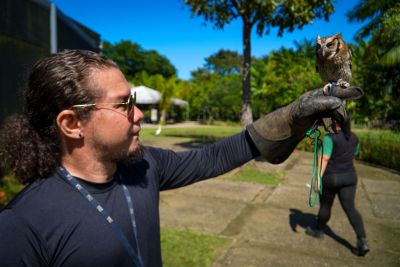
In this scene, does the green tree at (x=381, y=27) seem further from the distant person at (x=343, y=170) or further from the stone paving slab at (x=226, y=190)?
the stone paving slab at (x=226, y=190)

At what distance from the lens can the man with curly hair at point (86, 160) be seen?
4.40ft

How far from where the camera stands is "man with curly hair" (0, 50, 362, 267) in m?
1.34

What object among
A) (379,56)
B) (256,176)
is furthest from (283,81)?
(379,56)

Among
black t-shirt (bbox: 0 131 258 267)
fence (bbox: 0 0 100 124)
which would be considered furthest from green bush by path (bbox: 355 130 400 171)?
fence (bbox: 0 0 100 124)

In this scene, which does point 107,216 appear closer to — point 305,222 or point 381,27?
point 381,27

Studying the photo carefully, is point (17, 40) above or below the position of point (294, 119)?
above

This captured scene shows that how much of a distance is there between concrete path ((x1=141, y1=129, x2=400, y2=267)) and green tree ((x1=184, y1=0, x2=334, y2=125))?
10.3ft

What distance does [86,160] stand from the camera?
62.7 inches

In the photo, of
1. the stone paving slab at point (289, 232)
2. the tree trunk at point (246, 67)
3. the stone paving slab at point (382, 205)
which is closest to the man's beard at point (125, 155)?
the stone paving slab at point (289, 232)

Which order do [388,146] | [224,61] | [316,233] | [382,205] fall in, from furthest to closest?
[224,61] → [382,205] → [316,233] → [388,146]

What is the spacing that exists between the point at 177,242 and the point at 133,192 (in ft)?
10.4

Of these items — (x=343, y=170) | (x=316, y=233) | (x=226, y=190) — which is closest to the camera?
(x=343, y=170)

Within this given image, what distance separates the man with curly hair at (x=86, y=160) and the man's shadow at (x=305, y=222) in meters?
3.55

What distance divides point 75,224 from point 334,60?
1252 mm
